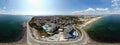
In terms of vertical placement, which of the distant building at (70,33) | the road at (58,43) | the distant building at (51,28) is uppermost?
the distant building at (51,28)

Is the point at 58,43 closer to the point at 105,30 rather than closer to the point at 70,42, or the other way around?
the point at 70,42

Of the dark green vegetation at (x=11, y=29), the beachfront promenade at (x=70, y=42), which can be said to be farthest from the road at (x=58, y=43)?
the dark green vegetation at (x=11, y=29)

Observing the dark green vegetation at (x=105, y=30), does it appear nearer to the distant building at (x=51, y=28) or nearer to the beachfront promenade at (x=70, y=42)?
the beachfront promenade at (x=70, y=42)

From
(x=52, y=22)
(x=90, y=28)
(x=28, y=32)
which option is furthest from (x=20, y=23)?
(x=90, y=28)

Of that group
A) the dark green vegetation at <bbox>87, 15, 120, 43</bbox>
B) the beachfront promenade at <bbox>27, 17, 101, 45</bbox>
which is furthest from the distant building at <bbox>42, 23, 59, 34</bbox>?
the dark green vegetation at <bbox>87, 15, 120, 43</bbox>

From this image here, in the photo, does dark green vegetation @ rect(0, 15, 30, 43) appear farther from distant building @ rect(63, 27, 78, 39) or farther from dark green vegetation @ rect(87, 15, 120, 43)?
dark green vegetation @ rect(87, 15, 120, 43)

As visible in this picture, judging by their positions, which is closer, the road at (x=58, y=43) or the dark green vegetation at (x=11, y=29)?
the road at (x=58, y=43)
